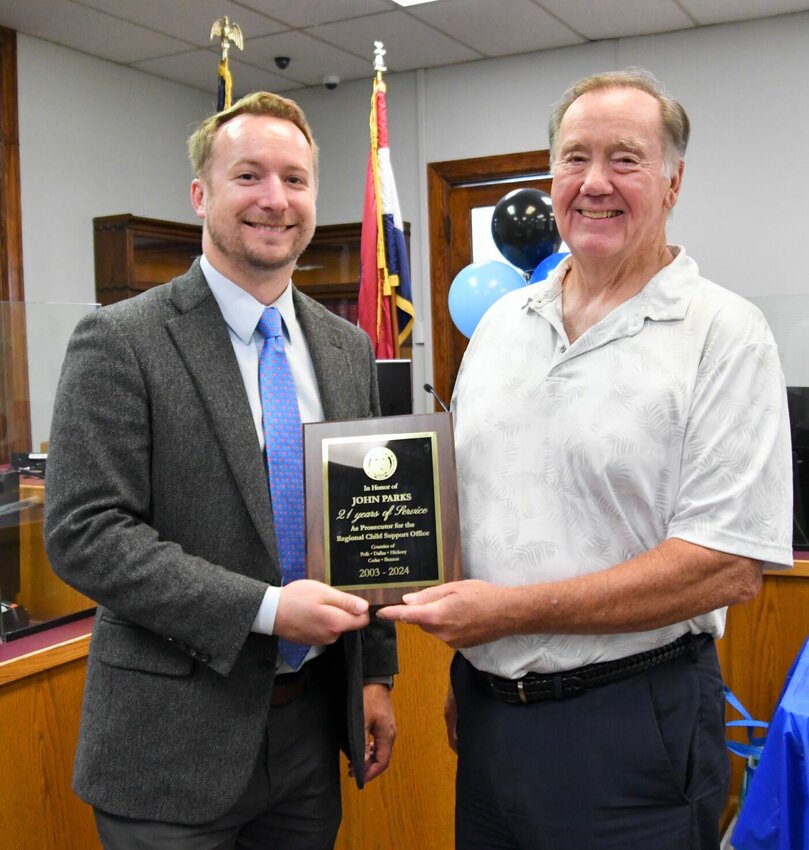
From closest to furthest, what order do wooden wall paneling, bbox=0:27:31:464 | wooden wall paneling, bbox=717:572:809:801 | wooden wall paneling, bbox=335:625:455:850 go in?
wooden wall paneling, bbox=335:625:455:850, wooden wall paneling, bbox=717:572:809:801, wooden wall paneling, bbox=0:27:31:464

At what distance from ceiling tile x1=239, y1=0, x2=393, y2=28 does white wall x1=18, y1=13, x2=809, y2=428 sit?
1.21 meters

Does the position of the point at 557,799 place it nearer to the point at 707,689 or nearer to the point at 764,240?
the point at 707,689

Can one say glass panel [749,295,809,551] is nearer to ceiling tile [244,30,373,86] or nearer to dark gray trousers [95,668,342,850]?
dark gray trousers [95,668,342,850]

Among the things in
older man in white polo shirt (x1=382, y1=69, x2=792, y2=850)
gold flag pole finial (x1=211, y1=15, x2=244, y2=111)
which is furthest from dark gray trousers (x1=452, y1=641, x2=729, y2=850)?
gold flag pole finial (x1=211, y1=15, x2=244, y2=111)

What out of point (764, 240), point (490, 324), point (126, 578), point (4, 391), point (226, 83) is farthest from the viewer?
point (764, 240)

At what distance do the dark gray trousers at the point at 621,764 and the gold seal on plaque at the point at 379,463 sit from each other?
0.38 metres

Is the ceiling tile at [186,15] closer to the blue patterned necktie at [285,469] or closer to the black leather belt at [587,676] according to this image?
the blue patterned necktie at [285,469]

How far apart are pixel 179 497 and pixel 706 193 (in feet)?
15.3

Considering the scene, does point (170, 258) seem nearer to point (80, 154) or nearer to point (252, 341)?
point (80, 154)

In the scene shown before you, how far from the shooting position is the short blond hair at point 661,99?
4.52ft

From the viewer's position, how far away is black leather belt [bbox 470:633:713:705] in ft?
4.31

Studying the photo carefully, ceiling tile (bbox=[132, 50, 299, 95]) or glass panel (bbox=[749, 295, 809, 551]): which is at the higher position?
ceiling tile (bbox=[132, 50, 299, 95])

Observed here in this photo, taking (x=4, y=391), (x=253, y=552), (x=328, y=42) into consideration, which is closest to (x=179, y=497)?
(x=253, y=552)

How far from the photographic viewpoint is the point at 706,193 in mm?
5305
